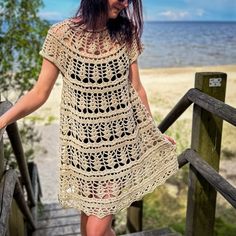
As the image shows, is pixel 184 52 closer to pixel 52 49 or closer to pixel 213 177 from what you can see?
pixel 213 177

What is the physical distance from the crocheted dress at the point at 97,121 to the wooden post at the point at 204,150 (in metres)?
0.39

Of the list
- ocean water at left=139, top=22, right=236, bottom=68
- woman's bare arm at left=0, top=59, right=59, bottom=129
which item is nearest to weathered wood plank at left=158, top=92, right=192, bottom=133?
woman's bare arm at left=0, top=59, right=59, bottom=129

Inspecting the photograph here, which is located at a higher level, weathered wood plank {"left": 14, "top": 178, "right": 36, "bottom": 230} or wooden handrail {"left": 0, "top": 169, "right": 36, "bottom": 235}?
wooden handrail {"left": 0, "top": 169, "right": 36, "bottom": 235}

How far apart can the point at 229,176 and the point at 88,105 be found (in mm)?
5261

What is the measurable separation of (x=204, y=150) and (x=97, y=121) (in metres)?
0.66

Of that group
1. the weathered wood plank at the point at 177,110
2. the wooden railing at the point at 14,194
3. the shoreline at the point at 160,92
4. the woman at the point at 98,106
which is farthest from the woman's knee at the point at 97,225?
the shoreline at the point at 160,92

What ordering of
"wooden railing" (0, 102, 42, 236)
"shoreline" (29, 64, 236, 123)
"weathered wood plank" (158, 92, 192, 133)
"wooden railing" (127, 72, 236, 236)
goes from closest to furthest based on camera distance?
"wooden railing" (0, 102, 42, 236) < "wooden railing" (127, 72, 236, 236) < "weathered wood plank" (158, 92, 192, 133) < "shoreline" (29, 64, 236, 123)

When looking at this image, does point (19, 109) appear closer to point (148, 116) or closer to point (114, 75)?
point (114, 75)

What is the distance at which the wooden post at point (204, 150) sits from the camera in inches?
71.2

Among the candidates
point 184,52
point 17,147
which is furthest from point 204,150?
point 184,52

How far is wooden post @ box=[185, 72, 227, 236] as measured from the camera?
181 centimetres

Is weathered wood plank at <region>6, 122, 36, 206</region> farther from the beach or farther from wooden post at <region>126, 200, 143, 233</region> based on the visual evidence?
the beach

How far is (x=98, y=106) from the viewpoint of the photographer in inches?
56.1

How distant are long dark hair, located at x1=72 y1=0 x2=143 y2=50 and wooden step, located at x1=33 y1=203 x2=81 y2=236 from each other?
5.91 feet
